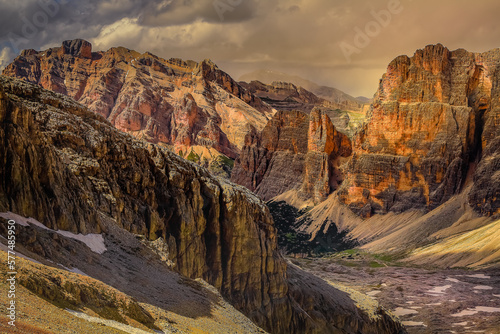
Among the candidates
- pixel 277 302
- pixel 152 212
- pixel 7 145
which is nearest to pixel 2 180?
pixel 7 145

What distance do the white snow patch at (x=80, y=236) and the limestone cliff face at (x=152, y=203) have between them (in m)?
0.55

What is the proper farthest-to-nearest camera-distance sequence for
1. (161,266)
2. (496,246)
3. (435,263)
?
(435,263) < (496,246) < (161,266)

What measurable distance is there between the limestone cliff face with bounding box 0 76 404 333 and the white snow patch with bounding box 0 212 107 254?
1.80ft

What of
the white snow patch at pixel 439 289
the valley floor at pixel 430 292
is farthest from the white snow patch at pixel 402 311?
the white snow patch at pixel 439 289

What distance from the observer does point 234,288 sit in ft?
220

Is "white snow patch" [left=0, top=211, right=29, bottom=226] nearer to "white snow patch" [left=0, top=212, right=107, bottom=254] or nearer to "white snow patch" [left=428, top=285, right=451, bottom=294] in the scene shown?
"white snow patch" [left=0, top=212, right=107, bottom=254]

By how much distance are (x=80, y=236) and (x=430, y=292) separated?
106 meters

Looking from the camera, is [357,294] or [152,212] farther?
[357,294]

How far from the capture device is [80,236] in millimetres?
42500

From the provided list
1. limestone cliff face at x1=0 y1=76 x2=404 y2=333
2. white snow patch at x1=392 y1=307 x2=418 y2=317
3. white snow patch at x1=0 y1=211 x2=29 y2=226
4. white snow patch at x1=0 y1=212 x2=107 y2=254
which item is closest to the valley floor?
white snow patch at x1=392 y1=307 x2=418 y2=317

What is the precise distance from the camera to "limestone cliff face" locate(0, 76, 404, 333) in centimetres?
4088

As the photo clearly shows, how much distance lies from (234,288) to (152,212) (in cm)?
1511

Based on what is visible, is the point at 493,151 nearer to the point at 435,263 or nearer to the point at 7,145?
the point at 435,263

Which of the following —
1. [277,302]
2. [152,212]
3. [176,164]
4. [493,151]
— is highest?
[493,151]
